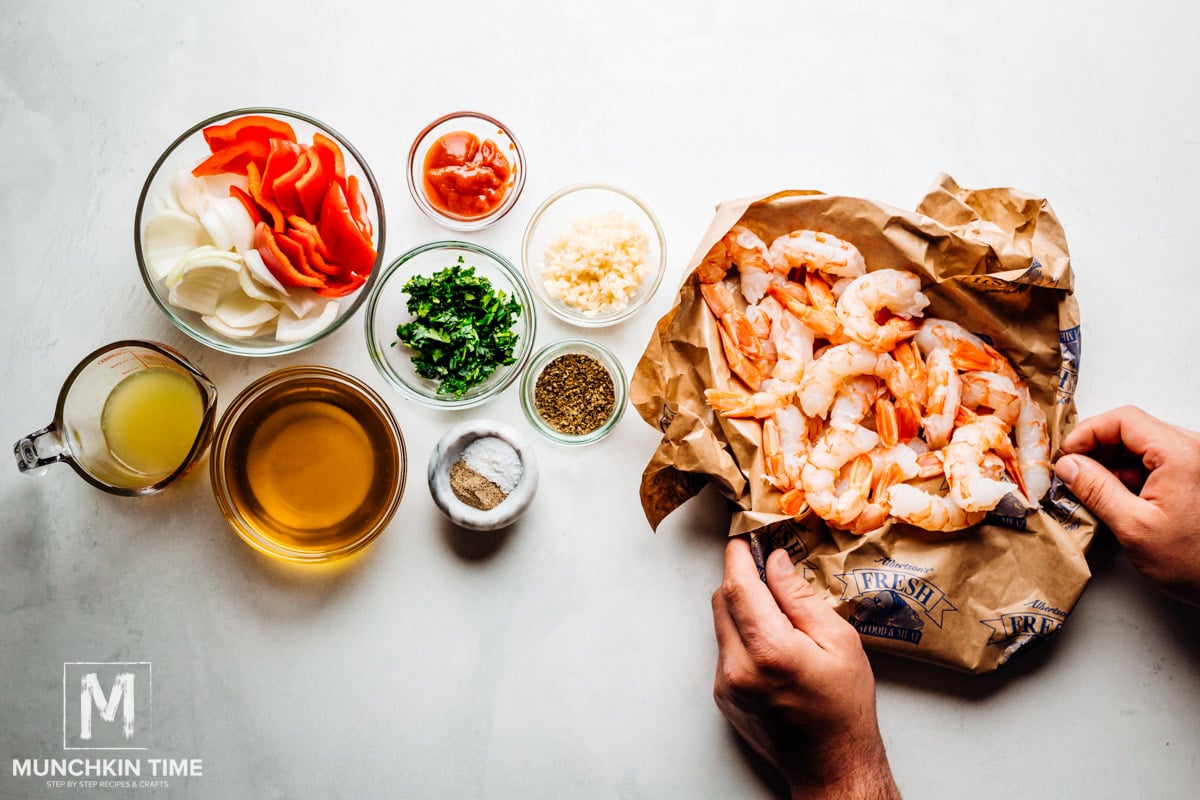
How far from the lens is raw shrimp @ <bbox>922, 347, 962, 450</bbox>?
161 centimetres

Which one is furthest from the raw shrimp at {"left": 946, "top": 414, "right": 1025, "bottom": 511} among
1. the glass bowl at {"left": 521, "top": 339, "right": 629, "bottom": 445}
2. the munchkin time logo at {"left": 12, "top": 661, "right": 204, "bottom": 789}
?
the munchkin time logo at {"left": 12, "top": 661, "right": 204, "bottom": 789}

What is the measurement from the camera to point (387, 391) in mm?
1812

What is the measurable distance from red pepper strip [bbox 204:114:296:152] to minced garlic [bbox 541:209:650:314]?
2.15ft

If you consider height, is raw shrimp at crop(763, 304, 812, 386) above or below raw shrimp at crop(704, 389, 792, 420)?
above

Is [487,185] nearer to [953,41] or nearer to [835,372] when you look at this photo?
[835,372]

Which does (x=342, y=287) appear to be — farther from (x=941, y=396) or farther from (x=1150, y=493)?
(x=1150, y=493)

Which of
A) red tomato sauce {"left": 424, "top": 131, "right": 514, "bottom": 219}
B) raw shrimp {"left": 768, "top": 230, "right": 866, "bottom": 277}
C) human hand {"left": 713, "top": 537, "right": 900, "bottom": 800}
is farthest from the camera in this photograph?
red tomato sauce {"left": 424, "top": 131, "right": 514, "bottom": 219}

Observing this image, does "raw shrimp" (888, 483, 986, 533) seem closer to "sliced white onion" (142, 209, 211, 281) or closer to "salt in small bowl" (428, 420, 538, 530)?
"salt in small bowl" (428, 420, 538, 530)

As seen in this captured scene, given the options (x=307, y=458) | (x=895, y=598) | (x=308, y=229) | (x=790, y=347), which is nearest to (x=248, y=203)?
(x=308, y=229)

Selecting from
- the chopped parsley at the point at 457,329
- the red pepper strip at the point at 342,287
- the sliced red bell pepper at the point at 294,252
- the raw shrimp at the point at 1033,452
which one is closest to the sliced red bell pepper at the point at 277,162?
the sliced red bell pepper at the point at 294,252

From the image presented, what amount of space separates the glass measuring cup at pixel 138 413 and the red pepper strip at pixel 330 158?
0.52m

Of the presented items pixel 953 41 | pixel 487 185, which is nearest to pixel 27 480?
pixel 487 185

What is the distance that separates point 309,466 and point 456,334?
0.46 m

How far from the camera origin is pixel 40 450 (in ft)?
5.12
